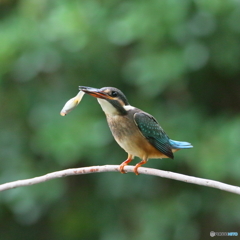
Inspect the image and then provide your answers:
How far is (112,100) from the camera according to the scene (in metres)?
2.50

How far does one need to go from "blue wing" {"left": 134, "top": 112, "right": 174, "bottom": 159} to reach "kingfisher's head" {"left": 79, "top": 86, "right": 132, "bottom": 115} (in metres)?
0.10

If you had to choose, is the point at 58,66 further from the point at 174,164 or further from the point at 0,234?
the point at 0,234

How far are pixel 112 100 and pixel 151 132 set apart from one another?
36 centimetres

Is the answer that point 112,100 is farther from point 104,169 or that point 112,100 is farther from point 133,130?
point 104,169

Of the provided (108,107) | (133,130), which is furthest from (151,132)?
(108,107)

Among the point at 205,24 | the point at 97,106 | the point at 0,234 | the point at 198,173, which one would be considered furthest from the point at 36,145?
the point at 205,24

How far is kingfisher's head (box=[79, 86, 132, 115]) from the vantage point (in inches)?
95.5

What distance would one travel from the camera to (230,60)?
4062 millimetres

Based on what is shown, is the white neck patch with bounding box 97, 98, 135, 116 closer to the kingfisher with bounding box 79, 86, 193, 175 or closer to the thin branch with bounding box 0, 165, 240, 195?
the kingfisher with bounding box 79, 86, 193, 175

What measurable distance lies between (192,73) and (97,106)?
881 mm

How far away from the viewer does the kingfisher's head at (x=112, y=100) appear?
2426mm

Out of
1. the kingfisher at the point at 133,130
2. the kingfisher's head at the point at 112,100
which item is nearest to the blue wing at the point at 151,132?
the kingfisher at the point at 133,130

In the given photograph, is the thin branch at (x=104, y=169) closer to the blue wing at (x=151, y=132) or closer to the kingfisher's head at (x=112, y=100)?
the kingfisher's head at (x=112, y=100)

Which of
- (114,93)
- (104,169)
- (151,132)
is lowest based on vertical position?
(151,132)
